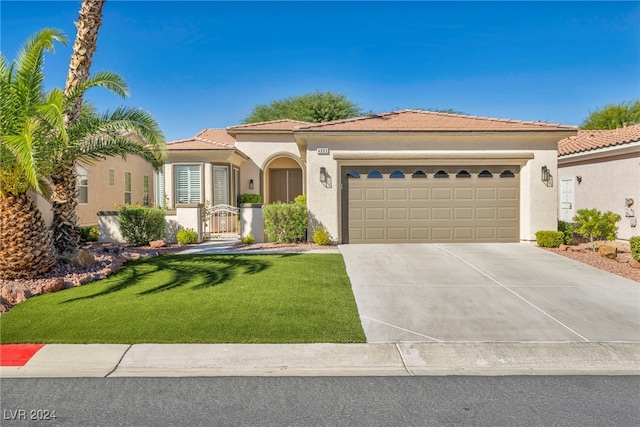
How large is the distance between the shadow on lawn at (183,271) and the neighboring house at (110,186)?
8682 mm

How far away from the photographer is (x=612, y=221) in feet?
38.1

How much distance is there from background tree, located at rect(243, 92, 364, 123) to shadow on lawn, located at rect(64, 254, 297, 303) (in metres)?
22.9

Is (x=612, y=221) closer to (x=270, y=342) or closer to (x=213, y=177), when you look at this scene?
(x=270, y=342)

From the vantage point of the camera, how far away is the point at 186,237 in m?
13.9

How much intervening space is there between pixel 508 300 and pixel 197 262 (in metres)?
7.03

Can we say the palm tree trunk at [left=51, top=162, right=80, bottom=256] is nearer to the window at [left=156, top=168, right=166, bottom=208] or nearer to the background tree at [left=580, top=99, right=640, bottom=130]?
the window at [left=156, top=168, right=166, bottom=208]

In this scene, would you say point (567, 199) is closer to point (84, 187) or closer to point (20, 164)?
point (20, 164)

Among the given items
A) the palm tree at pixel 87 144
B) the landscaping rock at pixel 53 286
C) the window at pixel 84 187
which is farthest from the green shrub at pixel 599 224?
the window at pixel 84 187

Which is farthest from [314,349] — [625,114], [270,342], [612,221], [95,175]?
[625,114]

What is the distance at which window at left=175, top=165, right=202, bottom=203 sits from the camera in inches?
696

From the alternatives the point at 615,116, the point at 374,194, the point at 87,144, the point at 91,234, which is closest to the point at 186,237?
the point at 91,234

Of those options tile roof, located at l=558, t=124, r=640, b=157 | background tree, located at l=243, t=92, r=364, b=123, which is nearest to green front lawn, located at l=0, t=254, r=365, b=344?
tile roof, located at l=558, t=124, r=640, b=157

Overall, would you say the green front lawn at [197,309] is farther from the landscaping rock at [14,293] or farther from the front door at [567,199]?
the front door at [567,199]

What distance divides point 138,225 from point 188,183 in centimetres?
450
